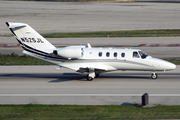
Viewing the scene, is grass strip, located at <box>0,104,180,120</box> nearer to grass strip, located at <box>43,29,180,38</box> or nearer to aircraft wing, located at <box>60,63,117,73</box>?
aircraft wing, located at <box>60,63,117,73</box>

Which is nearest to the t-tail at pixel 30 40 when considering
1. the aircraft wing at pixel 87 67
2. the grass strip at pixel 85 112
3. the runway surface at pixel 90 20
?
the aircraft wing at pixel 87 67

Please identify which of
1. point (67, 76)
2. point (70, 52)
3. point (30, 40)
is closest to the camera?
point (70, 52)

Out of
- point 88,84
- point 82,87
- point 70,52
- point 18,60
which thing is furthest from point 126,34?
point 82,87

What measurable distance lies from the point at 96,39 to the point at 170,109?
31963 mm

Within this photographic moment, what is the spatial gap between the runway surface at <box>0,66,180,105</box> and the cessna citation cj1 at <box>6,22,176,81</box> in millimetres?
1271

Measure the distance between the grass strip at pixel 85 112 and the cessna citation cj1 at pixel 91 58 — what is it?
761cm

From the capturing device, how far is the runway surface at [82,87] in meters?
20.8

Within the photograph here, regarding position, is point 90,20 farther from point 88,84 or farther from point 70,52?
Result: point 88,84

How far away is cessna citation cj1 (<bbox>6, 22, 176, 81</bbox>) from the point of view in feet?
84.5

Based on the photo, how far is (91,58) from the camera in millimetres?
26141

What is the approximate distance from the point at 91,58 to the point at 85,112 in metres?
9.45

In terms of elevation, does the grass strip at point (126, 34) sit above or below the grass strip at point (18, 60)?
above

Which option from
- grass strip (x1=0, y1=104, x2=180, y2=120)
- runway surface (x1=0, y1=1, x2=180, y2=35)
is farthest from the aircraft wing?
runway surface (x1=0, y1=1, x2=180, y2=35)

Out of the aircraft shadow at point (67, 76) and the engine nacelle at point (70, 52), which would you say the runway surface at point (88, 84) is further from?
the engine nacelle at point (70, 52)
